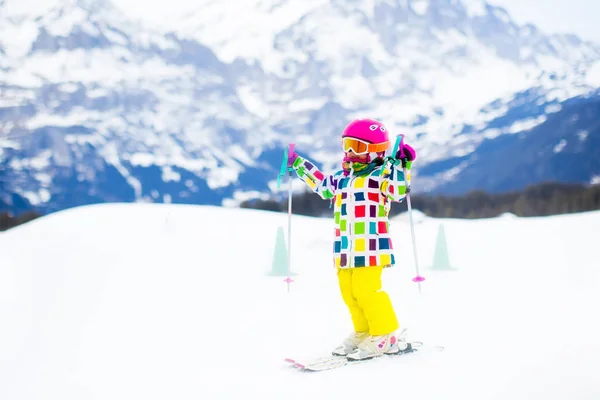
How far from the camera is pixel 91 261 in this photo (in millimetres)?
10258

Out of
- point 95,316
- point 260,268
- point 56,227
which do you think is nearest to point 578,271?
point 260,268

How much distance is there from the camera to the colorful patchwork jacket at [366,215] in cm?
475

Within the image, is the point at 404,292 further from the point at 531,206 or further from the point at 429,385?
the point at 531,206

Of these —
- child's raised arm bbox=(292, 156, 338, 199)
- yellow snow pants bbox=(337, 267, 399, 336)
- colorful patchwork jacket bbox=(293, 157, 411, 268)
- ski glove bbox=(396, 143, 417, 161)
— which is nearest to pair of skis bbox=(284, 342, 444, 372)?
yellow snow pants bbox=(337, 267, 399, 336)

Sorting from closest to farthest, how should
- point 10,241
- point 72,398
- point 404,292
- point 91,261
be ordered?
point 72,398
point 404,292
point 91,261
point 10,241

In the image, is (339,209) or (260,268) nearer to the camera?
(339,209)

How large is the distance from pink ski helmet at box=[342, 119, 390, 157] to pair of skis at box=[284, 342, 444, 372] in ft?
4.68

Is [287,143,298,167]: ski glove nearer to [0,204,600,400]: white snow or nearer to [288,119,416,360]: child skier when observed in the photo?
[288,119,416,360]: child skier

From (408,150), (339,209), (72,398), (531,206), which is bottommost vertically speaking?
(72,398)

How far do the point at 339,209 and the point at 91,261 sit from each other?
20.8ft

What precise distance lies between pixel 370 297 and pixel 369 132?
1.18m

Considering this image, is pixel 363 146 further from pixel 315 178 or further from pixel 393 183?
pixel 315 178

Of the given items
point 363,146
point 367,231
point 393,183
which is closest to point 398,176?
point 393,183

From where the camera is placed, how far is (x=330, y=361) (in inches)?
184
